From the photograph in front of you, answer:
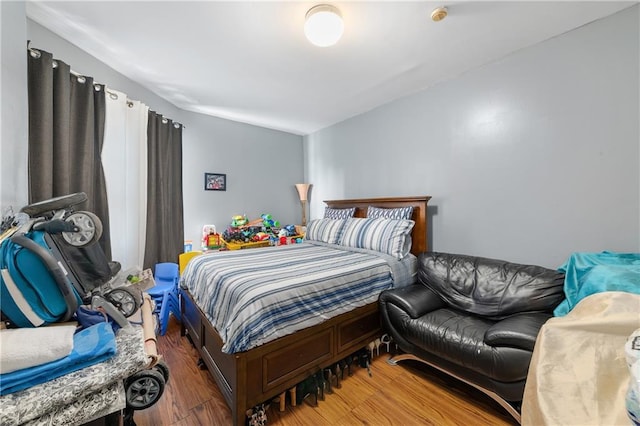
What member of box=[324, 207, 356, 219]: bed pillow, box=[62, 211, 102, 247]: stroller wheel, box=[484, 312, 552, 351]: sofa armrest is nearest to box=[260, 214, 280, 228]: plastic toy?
box=[324, 207, 356, 219]: bed pillow

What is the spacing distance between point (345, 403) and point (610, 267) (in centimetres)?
175

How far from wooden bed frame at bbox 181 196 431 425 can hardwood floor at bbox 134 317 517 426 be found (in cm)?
17

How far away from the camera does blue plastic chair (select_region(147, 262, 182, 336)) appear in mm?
2412

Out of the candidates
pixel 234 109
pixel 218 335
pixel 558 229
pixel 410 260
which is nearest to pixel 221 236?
pixel 234 109

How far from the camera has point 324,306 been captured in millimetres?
1684

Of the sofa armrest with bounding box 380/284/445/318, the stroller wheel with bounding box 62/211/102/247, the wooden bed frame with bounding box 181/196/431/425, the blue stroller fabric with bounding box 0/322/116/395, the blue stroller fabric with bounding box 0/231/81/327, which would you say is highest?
the stroller wheel with bounding box 62/211/102/247

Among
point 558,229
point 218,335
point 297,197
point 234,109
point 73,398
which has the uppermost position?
point 234,109

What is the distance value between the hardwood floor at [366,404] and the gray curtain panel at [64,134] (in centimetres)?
142

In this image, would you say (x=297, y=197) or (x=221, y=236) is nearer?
(x=221, y=236)

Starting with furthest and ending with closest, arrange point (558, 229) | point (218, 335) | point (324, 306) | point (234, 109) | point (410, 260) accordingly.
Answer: point (234, 109) → point (410, 260) → point (558, 229) → point (324, 306) → point (218, 335)

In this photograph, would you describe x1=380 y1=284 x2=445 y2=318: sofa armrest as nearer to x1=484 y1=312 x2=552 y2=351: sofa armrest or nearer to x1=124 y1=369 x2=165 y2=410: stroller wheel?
x1=484 y1=312 x2=552 y2=351: sofa armrest

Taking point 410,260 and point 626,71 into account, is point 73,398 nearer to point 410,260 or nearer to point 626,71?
point 410,260

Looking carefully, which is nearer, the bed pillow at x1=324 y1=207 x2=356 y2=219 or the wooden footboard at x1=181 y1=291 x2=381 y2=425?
the wooden footboard at x1=181 y1=291 x2=381 y2=425

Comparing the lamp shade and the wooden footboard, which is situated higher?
the lamp shade
